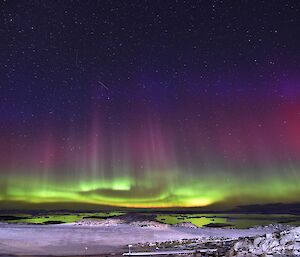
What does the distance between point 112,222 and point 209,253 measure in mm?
41351

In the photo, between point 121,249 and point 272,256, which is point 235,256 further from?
point 121,249

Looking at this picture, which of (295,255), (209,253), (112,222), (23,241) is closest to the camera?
(295,255)

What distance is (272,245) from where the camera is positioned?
80.8 feet

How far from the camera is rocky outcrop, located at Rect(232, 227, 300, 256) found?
77.0ft

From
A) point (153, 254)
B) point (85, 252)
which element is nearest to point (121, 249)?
point (85, 252)

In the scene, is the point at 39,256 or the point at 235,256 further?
the point at 39,256

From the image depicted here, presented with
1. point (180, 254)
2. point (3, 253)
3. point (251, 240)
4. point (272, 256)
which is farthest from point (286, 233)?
point (3, 253)

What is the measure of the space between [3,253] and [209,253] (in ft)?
40.8

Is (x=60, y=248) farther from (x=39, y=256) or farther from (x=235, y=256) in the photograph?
(x=235, y=256)

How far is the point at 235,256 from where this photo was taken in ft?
74.8

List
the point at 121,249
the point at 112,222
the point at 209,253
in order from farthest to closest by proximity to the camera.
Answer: the point at 112,222 → the point at 121,249 → the point at 209,253

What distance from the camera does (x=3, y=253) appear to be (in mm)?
27094

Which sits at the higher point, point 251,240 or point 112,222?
point 112,222

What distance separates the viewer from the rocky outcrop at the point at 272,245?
77.0ft
